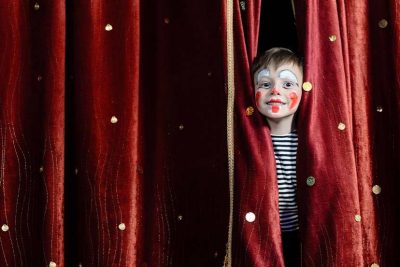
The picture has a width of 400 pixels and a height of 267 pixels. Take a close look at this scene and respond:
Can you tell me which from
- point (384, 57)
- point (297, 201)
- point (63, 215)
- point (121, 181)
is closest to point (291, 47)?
point (384, 57)

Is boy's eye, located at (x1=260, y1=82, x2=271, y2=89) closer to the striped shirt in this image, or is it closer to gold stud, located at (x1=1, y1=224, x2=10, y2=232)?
the striped shirt

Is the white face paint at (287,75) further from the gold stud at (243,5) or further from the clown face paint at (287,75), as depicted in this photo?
the gold stud at (243,5)

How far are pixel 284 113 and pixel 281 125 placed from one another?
0.16ft

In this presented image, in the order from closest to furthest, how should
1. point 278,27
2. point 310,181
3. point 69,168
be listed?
point 310,181 → point 69,168 → point 278,27

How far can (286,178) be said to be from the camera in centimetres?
121

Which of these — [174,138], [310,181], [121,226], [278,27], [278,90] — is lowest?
[121,226]

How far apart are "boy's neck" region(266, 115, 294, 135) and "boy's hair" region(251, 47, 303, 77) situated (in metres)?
0.14

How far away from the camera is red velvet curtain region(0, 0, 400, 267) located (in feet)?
3.83

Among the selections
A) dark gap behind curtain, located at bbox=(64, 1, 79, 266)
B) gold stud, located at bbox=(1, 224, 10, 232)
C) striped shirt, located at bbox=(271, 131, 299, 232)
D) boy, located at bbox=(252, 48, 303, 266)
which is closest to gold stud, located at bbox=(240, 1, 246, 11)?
boy, located at bbox=(252, 48, 303, 266)

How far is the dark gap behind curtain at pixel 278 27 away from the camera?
137cm

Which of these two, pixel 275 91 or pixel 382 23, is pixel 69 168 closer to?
pixel 275 91

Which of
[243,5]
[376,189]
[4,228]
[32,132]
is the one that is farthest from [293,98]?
[4,228]

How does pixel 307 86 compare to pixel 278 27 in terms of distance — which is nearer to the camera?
pixel 307 86

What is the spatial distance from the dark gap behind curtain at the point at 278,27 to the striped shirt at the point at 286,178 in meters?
A: 0.31
